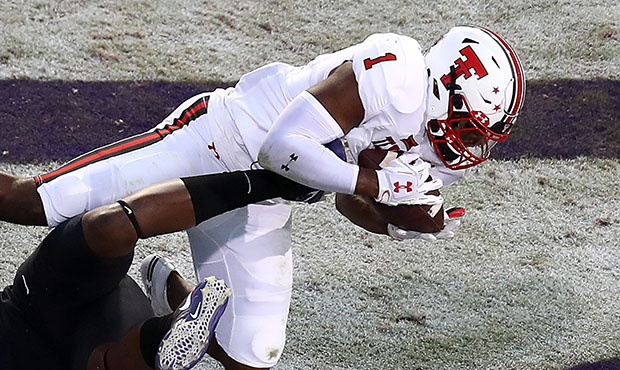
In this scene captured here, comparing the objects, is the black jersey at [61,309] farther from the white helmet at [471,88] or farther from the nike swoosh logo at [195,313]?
the white helmet at [471,88]

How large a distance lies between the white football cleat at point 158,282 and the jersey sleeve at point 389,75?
2.70 feet

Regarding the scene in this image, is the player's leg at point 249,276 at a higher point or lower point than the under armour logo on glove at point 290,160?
lower

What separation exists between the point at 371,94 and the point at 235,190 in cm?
42

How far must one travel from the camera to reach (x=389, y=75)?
96.9 inches

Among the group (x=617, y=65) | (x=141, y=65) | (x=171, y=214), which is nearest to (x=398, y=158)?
(x=171, y=214)

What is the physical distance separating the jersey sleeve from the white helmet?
0.15 ft

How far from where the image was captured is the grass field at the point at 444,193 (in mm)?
3084

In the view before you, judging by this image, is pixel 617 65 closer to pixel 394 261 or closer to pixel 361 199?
pixel 394 261

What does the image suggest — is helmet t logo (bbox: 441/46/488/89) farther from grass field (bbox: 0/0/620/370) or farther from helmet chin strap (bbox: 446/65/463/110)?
grass field (bbox: 0/0/620/370)

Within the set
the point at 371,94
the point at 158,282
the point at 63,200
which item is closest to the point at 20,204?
the point at 63,200

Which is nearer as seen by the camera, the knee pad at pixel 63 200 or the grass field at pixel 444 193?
the knee pad at pixel 63 200

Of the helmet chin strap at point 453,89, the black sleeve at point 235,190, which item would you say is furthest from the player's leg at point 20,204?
the helmet chin strap at point 453,89

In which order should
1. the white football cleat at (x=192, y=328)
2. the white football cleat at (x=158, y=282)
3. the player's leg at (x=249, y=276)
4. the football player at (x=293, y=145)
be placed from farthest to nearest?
the white football cleat at (x=158, y=282)
the player's leg at (x=249, y=276)
the football player at (x=293, y=145)
the white football cleat at (x=192, y=328)

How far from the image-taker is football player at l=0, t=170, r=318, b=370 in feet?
7.38
